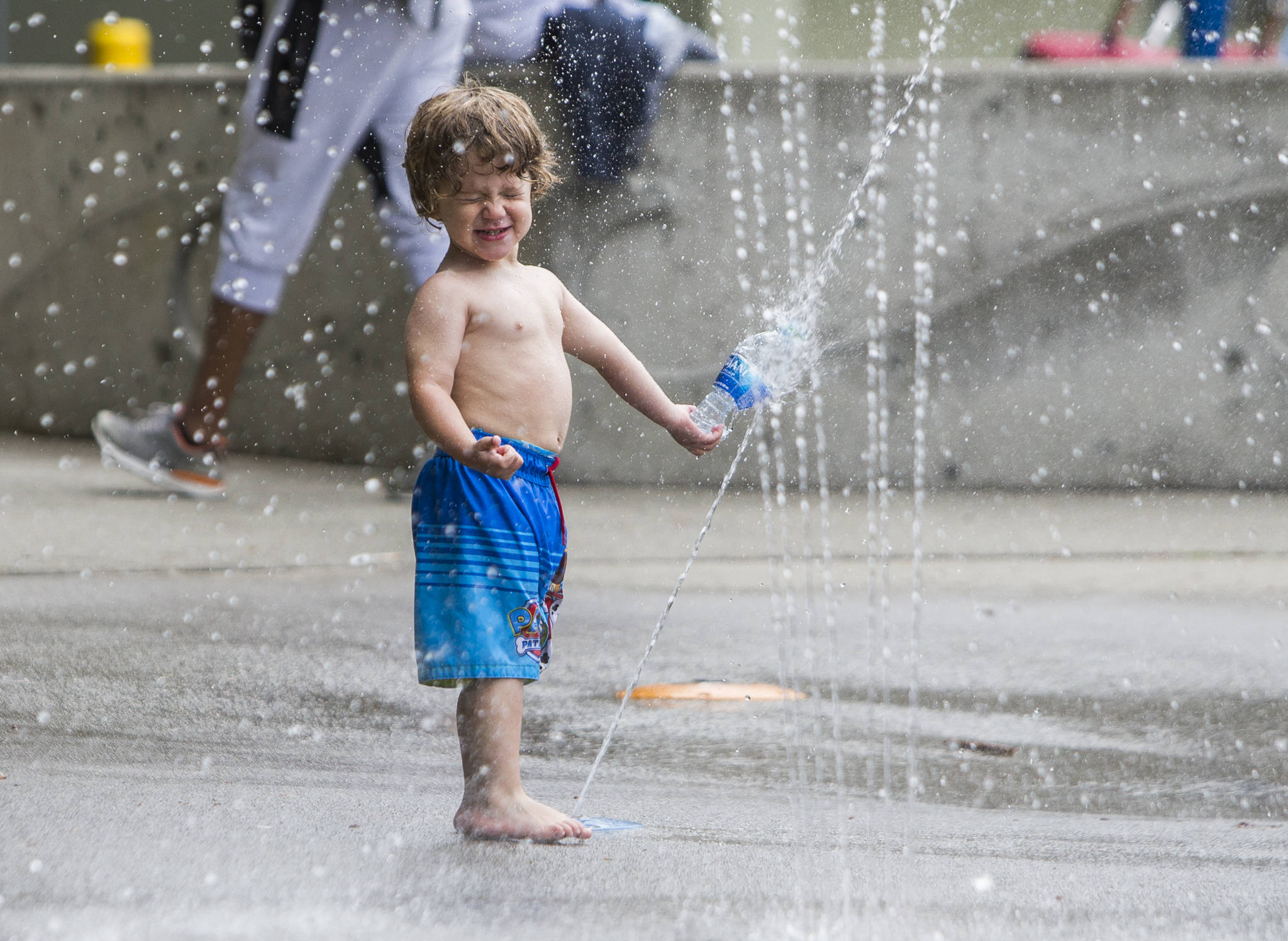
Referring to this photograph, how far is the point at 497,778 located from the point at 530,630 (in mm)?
188

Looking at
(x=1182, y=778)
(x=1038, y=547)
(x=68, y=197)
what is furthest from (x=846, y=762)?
(x=68, y=197)

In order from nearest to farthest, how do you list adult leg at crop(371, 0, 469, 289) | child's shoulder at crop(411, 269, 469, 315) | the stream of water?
1. child's shoulder at crop(411, 269, 469, 315)
2. adult leg at crop(371, 0, 469, 289)
3. the stream of water

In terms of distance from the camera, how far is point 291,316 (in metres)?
5.54

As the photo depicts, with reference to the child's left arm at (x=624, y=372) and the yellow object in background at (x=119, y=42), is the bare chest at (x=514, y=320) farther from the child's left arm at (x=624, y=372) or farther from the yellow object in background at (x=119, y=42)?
the yellow object in background at (x=119, y=42)

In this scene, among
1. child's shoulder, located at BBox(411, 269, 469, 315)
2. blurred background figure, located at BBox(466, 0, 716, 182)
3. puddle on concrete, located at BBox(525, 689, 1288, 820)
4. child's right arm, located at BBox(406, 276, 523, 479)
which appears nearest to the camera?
child's right arm, located at BBox(406, 276, 523, 479)

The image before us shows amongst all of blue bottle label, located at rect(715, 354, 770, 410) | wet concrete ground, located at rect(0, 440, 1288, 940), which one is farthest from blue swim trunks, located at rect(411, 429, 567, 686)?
blue bottle label, located at rect(715, 354, 770, 410)

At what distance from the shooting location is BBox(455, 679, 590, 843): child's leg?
2.05m

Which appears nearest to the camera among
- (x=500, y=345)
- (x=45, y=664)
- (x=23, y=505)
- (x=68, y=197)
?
(x=500, y=345)

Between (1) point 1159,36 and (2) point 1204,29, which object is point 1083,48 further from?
(2) point 1204,29

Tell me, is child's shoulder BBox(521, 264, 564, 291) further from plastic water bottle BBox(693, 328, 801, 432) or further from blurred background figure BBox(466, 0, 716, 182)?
blurred background figure BBox(466, 0, 716, 182)

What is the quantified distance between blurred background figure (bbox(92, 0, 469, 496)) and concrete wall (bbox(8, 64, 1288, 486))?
97 centimetres

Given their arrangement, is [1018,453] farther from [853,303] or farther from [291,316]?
[291,316]

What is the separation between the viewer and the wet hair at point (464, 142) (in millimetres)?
2121

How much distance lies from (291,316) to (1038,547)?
2563 mm
